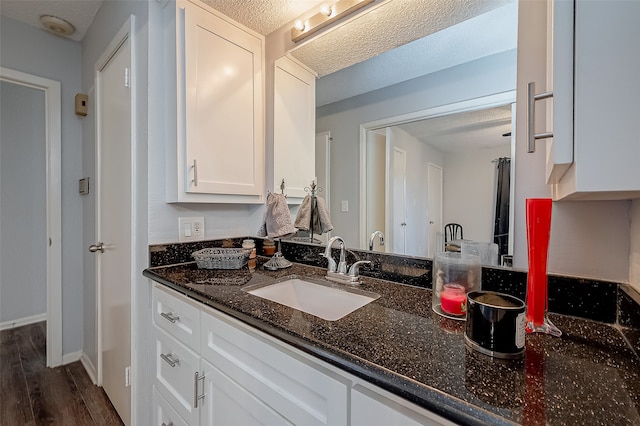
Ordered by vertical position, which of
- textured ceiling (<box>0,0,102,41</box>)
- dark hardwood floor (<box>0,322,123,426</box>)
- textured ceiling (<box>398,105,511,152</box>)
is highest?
textured ceiling (<box>0,0,102,41</box>)

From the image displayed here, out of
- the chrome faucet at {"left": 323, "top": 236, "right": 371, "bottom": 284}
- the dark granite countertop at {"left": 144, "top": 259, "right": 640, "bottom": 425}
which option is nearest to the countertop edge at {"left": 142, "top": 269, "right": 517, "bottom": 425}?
the dark granite countertop at {"left": 144, "top": 259, "right": 640, "bottom": 425}

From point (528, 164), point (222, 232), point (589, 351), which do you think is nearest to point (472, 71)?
point (528, 164)

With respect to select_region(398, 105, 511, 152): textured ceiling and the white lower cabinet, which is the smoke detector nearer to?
the white lower cabinet

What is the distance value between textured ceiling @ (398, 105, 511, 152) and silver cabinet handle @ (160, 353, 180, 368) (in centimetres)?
131

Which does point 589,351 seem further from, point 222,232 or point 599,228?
point 222,232

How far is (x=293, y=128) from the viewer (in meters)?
1.57

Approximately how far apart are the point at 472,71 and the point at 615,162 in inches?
27.7

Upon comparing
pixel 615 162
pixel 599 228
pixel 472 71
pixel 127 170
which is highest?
pixel 472 71

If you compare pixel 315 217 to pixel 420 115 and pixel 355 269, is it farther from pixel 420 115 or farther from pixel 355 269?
pixel 420 115

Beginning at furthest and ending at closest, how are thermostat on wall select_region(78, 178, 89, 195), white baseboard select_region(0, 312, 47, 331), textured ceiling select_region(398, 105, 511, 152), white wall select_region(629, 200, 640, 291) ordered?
white baseboard select_region(0, 312, 47, 331), thermostat on wall select_region(78, 178, 89, 195), textured ceiling select_region(398, 105, 511, 152), white wall select_region(629, 200, 640, 291)

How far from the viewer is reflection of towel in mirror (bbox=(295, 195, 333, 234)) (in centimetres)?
143

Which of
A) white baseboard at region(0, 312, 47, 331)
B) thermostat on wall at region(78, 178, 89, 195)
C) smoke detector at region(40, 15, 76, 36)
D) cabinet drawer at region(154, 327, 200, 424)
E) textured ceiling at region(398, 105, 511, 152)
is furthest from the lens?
white baseboard at region(0, 312, 47, 331)

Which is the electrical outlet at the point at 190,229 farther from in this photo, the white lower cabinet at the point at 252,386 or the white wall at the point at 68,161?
the white wall at the point at 68,161

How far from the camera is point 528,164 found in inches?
33.2
